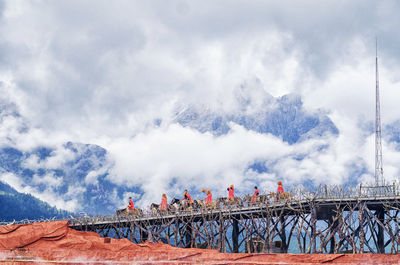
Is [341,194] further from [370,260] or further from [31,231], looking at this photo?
[31,231]

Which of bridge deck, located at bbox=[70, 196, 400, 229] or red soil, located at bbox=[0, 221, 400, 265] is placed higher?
bridge deck, located at bbox=[70, 196, 400, 229]

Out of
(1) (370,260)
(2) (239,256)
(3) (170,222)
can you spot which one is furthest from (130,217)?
(1) (370,260)

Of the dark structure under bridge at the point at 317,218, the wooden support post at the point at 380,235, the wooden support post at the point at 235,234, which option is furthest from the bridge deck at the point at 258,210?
the wooden support post at the point at 235,234

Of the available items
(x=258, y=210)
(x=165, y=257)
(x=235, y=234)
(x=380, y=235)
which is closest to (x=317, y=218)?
(x=258, y=210)

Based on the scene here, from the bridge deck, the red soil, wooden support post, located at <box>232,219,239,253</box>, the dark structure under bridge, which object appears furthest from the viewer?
wooden support post, located at <box>232,219,239,253</box>

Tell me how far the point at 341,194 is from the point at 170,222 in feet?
54.0

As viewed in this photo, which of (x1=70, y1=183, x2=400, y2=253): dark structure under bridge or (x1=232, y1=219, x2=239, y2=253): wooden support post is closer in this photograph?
(x1=70, y1=183, x2=400, y2=253): dark structure under bridge

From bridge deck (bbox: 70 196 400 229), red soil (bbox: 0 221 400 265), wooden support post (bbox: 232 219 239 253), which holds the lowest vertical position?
wooden support post (bbox: 232 219 239 253)

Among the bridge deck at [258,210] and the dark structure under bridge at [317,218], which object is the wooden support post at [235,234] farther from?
the bridge deck at [258,210]

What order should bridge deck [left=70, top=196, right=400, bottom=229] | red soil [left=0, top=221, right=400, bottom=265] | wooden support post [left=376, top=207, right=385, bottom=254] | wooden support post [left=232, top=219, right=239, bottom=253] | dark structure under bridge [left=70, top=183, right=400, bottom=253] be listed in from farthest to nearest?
wooden support post [left=232, top=219, right=239, bottom=253], wooden support post [left=376, top=207, right=385, bottom=254], bridge deck [left=70, top=196, right=400, bottom=229], dark structure under bridge [left=70, top=183, right=400, bottom=253], red soil [left=0, top=221, right=400, bottom=265]

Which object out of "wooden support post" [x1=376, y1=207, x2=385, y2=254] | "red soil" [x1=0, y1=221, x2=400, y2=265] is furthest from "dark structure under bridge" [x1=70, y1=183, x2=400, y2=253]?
"red soil" [x1=0, y1=221, x2=400, y2=265]

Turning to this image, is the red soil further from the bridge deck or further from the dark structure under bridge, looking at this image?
the bridge deck

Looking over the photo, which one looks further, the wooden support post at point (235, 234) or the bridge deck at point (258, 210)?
the wooden support post at point (235, 234)

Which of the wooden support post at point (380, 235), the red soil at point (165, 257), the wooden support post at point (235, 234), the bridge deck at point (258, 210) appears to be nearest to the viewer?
the red soil at point (165, 257)
